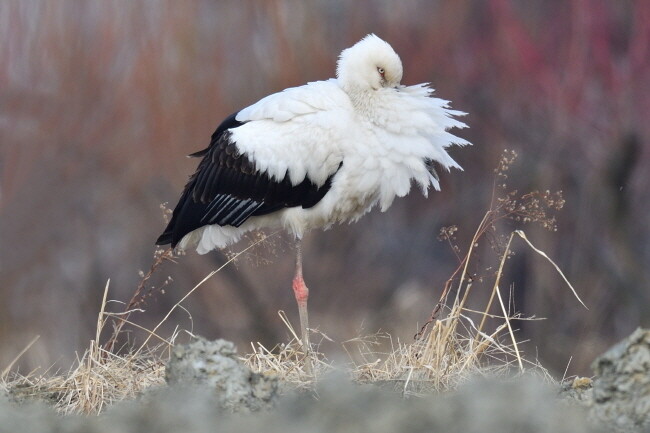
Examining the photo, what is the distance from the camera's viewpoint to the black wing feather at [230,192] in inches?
227

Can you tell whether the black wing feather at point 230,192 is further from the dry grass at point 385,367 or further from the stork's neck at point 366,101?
the dry grass at point 385,367

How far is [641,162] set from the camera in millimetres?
7359

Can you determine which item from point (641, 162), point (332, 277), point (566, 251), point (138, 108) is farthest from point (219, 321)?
point (641, 162)

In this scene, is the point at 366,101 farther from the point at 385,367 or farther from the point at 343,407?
the point at 343,407

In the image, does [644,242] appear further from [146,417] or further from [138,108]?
[146,417]

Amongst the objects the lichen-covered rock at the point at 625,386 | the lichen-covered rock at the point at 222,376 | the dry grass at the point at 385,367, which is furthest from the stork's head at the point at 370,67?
the lichen-covered rock at the point at 625,386

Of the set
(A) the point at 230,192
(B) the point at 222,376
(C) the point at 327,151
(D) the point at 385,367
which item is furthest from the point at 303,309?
(B) the point at 222,376

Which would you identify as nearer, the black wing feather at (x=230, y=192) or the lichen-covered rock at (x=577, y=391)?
the lichen-covered rock at (x=577, y=391)

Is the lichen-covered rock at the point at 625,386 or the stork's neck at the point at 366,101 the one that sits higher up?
the stork's neck at the point at 366,101

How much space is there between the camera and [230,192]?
19.2ft

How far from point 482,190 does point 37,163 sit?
7.87ft

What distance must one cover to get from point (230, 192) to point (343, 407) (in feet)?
7.69

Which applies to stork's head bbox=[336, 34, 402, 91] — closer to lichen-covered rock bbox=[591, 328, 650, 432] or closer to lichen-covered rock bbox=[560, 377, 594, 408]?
lichen-covered rock bbox=[560, 377, 594, 408]

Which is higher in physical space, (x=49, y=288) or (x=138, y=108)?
(x=138, y=108)
